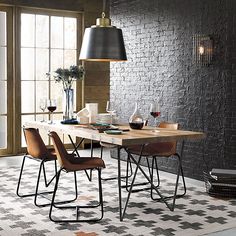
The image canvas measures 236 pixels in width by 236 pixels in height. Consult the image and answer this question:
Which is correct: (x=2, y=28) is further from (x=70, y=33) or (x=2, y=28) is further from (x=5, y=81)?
(x=70, y=33)

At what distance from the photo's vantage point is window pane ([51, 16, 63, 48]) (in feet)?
27.6

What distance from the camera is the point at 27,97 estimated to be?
323 inches

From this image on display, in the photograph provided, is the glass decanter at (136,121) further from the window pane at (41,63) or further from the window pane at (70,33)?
the window pane at (70,33)

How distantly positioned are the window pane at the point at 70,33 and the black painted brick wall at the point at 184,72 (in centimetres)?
118

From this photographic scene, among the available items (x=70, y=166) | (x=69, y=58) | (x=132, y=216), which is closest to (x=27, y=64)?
(x=69, y=58)

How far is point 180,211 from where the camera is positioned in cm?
485

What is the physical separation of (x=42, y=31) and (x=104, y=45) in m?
3.76

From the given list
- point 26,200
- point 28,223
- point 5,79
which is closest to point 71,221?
point 28,223

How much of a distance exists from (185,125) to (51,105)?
72.6 inches

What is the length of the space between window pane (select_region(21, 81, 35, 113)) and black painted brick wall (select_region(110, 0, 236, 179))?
1494 mm

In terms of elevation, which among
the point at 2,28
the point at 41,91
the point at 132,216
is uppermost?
the point at 2,28

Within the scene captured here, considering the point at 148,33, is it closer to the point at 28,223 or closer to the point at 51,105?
the point at 51,105

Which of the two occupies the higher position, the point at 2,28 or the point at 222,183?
the point at 2,28

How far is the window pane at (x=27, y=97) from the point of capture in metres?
8.16
